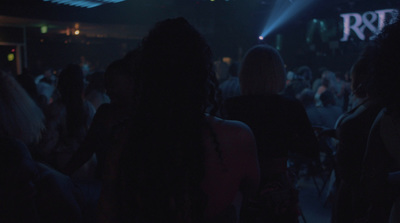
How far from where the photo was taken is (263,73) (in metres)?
2.33

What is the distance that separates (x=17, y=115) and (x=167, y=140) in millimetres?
1037

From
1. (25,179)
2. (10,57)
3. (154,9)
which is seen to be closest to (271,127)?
(25,179)

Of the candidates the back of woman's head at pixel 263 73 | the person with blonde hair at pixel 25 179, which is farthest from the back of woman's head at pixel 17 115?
the back of woman's head at pixel 263 73

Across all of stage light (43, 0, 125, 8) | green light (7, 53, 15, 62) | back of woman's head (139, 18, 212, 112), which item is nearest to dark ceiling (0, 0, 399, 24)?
stage light (43, 0, 125, 8)

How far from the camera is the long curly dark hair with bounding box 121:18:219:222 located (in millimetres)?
1277

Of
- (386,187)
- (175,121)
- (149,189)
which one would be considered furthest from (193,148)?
(386,187)

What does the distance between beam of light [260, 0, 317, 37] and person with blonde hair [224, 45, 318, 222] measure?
1224 centimetres

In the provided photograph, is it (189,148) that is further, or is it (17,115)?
(17,115)

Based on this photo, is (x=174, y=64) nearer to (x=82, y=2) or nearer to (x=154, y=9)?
(x=82, y=2)

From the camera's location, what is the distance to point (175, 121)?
4.22 feet

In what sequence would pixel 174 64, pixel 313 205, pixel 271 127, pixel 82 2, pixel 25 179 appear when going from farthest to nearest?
pixel 82 2 < pixel 313 205 < pixel 271 127 < pixel 25 179 < pixel 174 64

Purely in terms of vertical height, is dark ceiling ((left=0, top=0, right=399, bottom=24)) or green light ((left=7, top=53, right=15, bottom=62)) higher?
dark ceiling ((left=0, top=0, right=399, bottom=24))

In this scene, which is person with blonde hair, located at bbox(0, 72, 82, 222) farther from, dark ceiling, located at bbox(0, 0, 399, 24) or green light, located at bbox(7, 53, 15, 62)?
green light, located at bbox(7, 53, 15, 62)

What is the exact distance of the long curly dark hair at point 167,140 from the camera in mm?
1277
